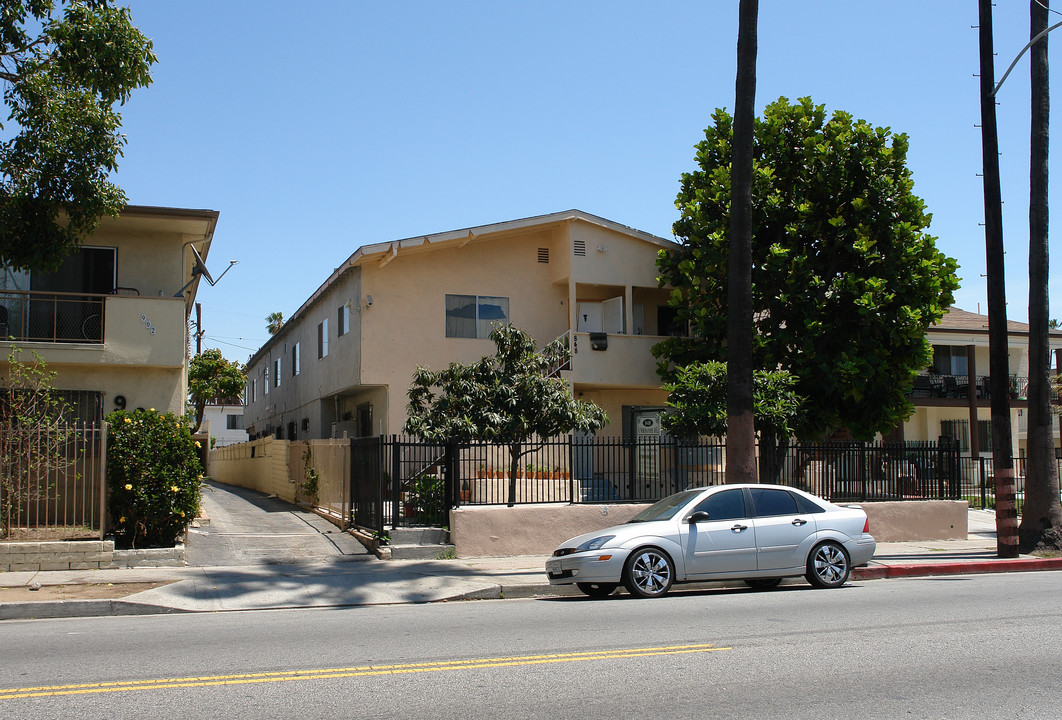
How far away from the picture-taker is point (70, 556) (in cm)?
1319

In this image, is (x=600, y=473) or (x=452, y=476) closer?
(x=452, y=476)

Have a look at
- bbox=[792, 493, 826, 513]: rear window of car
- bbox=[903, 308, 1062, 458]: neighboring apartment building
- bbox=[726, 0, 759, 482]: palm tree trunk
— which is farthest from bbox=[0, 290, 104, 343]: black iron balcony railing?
bbox=[903, 308, 1062, 458]: neighboring apartment building

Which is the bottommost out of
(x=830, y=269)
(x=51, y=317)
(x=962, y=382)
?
(x=962, y=382)

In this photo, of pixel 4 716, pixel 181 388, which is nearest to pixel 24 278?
pixel 181 388

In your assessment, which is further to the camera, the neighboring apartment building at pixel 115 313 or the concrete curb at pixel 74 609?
the neighboring apartment building at pixel 115 313

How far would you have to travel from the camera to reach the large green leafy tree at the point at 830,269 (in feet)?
70.4

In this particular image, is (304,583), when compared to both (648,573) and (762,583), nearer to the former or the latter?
(648,573)

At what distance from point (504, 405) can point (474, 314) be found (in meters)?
7.09

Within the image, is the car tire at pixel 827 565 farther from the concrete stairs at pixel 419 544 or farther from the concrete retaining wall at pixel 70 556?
the concrete retaining wall at pixel 70 556

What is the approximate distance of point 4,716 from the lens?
5777 mm

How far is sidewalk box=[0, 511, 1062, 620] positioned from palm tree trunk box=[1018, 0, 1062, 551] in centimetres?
88

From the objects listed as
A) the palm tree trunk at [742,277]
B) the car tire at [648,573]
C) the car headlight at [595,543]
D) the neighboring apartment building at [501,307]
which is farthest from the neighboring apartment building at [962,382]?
the car headlight at [595,543]

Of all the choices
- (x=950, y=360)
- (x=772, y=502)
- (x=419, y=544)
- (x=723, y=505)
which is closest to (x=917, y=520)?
(x=772, y=502)

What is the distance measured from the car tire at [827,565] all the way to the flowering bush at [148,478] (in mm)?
9153
